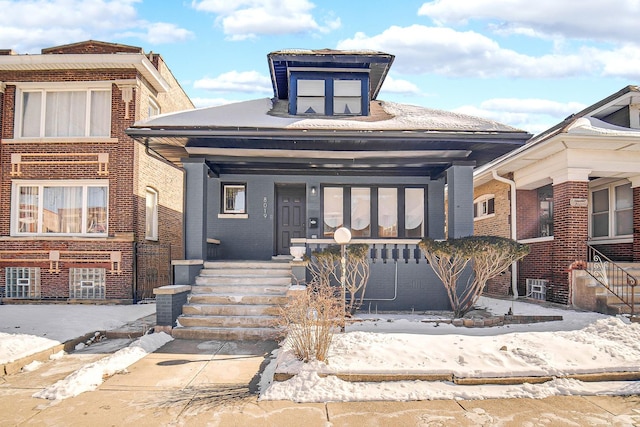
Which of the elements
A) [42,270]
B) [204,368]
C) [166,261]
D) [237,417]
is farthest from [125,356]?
[166,261]

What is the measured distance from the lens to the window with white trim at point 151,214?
1413cm

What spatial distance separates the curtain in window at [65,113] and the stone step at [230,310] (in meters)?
7.53

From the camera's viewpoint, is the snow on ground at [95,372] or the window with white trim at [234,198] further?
the window with white trim at [234,198]

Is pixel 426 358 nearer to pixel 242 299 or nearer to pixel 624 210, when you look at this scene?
pixel 242 299

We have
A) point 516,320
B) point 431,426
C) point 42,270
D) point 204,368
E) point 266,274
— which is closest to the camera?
point 431,426

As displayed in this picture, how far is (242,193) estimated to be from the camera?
13273 millimetres

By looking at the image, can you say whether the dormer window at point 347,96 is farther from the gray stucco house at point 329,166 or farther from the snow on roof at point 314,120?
the snow on roof at point 314,120

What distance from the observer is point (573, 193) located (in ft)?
35.6

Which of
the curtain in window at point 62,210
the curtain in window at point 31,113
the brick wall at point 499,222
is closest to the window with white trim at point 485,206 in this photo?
the brick wall at point 499,222

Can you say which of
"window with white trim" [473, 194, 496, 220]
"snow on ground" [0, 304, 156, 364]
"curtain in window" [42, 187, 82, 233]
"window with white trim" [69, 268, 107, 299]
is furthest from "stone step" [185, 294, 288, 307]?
Result: "window with white trim" [473, 194, 496, 220]

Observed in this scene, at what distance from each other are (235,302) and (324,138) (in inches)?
156

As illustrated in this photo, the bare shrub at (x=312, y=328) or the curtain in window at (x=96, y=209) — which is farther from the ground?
the curtain in window at (x=96, y=209)

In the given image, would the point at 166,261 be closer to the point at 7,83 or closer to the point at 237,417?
the point at 7,83

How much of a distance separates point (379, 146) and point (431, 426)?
711 centimetres
